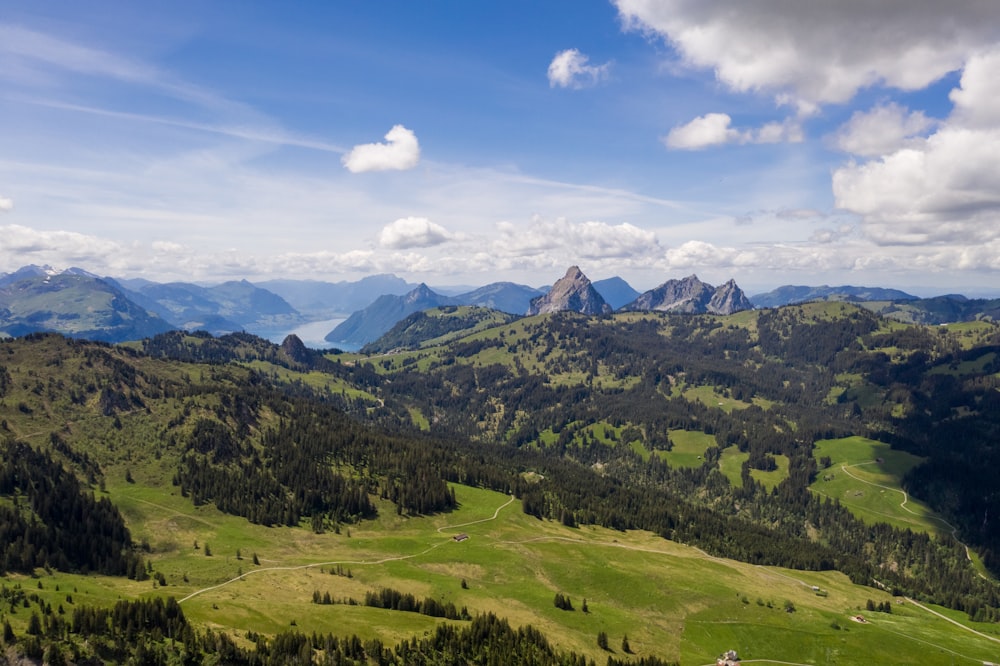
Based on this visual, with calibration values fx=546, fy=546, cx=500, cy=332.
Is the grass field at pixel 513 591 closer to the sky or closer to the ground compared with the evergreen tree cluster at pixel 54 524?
closer to the ground

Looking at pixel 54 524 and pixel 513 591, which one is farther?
pixel 513 591

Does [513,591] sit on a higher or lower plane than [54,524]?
lower

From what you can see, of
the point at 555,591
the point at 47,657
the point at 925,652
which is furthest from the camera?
the point at 555,591

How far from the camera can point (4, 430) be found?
183875 millimetres

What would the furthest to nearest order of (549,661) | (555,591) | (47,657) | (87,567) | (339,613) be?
(555,591) < (87,567) < (339,613) < (549,661) < (47,657)

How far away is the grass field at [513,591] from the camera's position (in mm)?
123188

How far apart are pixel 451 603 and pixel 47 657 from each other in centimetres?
8606

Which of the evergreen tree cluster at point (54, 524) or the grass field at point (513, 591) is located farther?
the evergreen tree cluster at point (54, 524)

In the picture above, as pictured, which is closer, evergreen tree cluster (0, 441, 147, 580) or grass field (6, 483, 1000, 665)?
grass field (6, 483, 1000, 665)

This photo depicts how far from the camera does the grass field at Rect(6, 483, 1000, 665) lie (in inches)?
4850

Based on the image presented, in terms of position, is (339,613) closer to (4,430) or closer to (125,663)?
(125,663)

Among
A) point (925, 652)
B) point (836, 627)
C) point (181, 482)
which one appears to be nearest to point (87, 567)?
point (181, 482)

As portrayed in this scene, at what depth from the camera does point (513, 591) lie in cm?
15738

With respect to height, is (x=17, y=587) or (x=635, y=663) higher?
(x=17, y=587)
